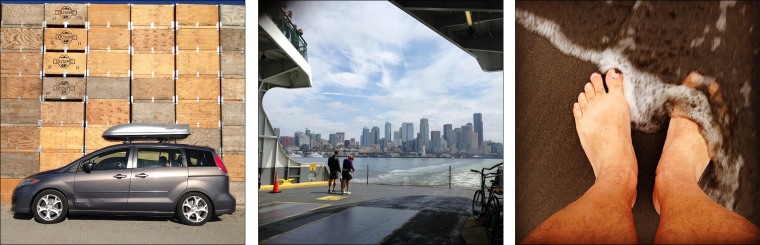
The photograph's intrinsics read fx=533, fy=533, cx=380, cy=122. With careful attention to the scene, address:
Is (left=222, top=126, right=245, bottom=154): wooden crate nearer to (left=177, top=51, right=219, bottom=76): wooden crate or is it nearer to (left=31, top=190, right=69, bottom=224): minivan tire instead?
(left=177, top=51, right=219, bottom=76): wooden crate

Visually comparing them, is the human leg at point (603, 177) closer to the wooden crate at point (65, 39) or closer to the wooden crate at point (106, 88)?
the wooden crate at point (106, 88)

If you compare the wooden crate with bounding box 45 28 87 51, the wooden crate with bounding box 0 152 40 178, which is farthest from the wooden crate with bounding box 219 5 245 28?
the wooden crate with bounding box 0 152 40 178

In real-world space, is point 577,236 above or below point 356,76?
below

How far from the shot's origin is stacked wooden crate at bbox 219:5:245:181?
14.1 feet

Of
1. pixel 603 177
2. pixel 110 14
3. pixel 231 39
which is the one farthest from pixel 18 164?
pixel 603 177

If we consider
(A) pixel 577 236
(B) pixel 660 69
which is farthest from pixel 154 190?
(B) pixel 660 69

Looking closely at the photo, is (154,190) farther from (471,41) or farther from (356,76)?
(471,41)

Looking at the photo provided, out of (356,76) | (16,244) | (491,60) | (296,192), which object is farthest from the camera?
(356,76)

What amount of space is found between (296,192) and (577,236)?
2581 millimetres

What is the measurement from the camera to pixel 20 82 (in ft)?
14.1

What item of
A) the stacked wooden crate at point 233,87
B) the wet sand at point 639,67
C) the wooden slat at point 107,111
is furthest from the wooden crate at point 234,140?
the wet sand at point 639,67

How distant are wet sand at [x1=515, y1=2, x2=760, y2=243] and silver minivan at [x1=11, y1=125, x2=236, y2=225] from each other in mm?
2591

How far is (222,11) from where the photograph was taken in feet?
14.3

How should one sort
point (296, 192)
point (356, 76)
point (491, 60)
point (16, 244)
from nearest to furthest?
1. point (16, 244)
2. point (491, 60)
3. point (296, 192)
4. point (356, 76)
